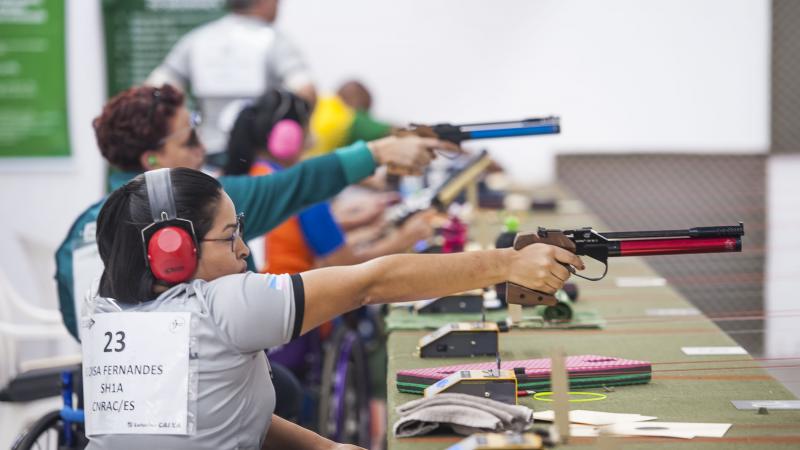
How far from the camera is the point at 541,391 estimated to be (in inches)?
91.6

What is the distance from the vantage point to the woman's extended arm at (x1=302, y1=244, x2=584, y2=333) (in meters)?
1.99

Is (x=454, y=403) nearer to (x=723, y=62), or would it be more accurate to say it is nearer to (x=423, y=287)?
(x=423, y=287)

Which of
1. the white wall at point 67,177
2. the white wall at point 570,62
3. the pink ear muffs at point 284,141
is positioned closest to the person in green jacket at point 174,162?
the pink ear muffs at point 284,141

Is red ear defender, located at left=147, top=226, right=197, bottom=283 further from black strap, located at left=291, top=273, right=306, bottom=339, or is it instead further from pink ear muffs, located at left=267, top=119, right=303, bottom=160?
pink ear muffs, located at left=267, top=119, right=303, bottom=160

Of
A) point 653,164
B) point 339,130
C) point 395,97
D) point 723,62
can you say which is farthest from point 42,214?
point 723,62

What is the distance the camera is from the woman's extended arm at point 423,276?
199cm

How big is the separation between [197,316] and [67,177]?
4.53m

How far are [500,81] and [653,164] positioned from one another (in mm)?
1163

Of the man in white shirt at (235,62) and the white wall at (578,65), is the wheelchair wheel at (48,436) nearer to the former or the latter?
the man in white shirt at (235,62)

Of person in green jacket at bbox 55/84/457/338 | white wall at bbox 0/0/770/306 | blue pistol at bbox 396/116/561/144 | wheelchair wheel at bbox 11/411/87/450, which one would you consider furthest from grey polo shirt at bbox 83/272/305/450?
white wall at bbox 0/0/770/306

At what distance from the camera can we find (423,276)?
2.11m

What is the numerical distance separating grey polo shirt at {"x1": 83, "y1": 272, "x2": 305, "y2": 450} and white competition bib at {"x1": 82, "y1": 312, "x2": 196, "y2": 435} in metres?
0.02

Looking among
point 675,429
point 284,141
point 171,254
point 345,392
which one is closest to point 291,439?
point 171,254

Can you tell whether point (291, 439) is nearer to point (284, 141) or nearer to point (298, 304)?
point (298, 304)
